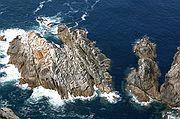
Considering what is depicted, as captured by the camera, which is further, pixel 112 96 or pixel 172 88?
pixel 112 96

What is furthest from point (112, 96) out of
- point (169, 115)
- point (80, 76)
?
point (169, 115)

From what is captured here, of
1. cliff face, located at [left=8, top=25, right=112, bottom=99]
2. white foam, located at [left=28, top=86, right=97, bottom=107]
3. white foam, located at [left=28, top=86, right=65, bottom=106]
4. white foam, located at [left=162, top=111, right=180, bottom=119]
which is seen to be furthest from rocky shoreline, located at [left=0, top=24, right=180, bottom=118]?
white foam, located at [left=162, top=111, right=180, bottom=119]

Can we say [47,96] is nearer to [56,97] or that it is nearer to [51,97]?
[51,97]

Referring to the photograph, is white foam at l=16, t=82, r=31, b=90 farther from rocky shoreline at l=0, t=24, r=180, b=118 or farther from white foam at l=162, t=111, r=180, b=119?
white foam at l=162, t=111, r=180, b=119

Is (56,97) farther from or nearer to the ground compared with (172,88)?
farther from the ground

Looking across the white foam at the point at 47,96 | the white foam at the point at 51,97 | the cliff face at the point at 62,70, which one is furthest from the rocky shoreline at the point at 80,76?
the white foam at the point at 47,96

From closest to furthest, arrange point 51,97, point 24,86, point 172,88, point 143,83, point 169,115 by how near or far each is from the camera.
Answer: point 169,115
point 172,88
point 51,97
point 143,83
point 24,86

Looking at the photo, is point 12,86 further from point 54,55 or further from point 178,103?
Answer: point 178,103

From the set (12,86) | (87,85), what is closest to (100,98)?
(87,85)
